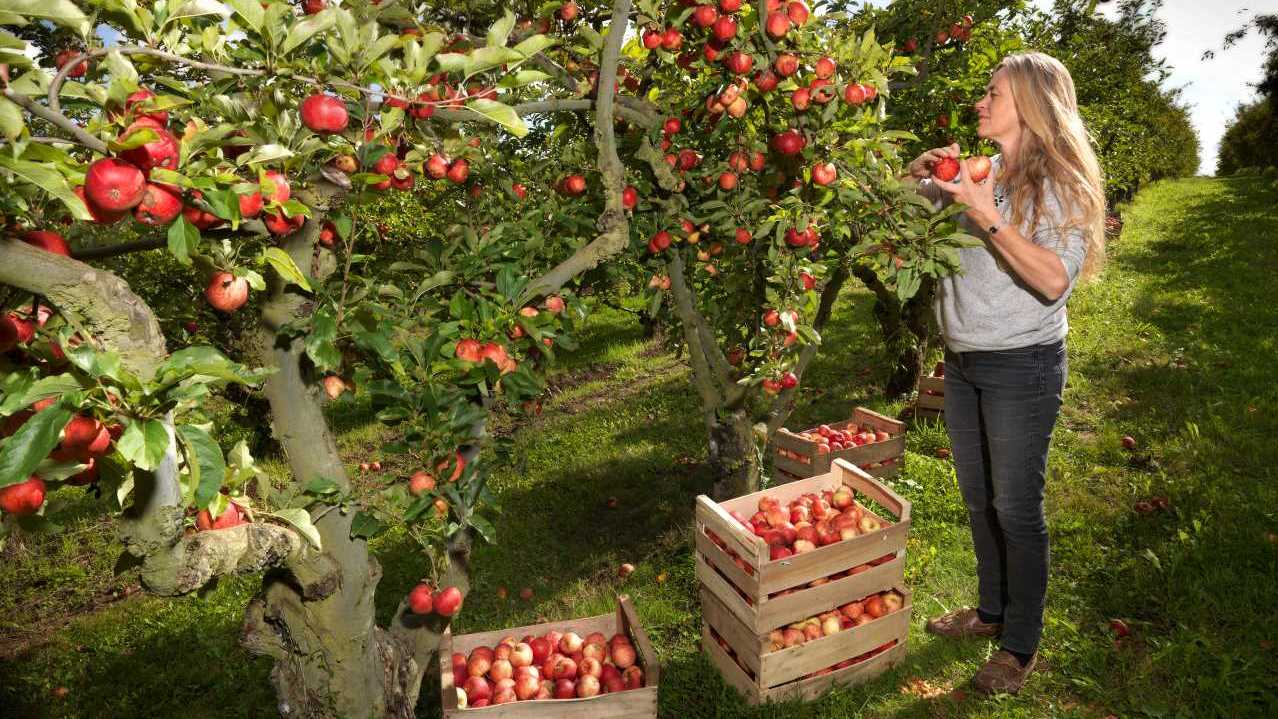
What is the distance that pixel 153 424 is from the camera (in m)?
1.23

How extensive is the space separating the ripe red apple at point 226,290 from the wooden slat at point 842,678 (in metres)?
2.38

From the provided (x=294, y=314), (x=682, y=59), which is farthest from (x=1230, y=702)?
(x=294, y=314)

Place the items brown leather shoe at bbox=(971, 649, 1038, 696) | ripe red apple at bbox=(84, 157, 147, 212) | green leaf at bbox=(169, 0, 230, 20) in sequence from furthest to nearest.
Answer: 1. brown leather shoe at bbox=(971, 649, 1038, 696)
2. green leaf at bbox=(169, 0, 230, 20)
3. ripe red apple at bbox=(84, 157, 147, 212)

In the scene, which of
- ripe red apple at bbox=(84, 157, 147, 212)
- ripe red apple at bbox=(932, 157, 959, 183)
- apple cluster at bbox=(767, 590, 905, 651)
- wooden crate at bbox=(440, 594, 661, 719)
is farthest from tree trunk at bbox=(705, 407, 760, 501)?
ripe red apple at bbox=(84, 157, 147, 212)

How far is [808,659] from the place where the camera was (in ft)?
9.97

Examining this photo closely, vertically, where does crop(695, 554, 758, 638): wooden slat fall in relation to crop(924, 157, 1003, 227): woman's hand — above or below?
below

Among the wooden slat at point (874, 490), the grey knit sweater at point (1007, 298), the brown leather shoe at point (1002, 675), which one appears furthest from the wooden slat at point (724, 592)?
the grey knit sweater at point (1007, 298)

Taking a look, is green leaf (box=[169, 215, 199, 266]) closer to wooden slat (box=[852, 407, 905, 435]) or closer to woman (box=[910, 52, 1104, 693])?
woman (box=[910, 52, 1104, 693])

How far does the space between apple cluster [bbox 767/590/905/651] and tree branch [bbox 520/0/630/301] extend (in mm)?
1630

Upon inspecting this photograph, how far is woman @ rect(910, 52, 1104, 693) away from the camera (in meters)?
2.48

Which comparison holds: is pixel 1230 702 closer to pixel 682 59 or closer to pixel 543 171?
pixel 682 59

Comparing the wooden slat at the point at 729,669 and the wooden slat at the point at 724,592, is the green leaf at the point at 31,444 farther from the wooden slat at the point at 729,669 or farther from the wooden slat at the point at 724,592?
the wooden slat at the point at 729,669

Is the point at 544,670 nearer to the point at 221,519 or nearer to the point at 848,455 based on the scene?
the point at 221,519

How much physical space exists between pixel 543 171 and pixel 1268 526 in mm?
4181
